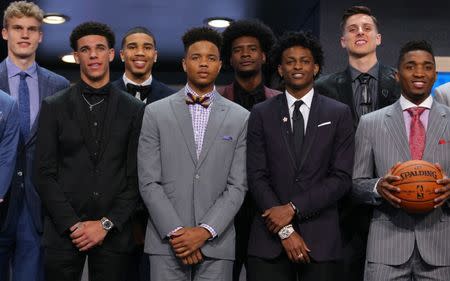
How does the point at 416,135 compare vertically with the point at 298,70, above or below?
below

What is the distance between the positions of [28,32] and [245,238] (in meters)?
2.17

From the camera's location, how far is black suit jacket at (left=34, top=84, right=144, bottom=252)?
4.37m

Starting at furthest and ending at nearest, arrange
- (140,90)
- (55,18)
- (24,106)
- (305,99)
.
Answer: (55,18)
(140,90)
(24,106)
(305,99)

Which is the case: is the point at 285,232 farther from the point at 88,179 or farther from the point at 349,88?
the point at 349,88

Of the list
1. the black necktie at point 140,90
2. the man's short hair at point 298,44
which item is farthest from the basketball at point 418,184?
the black necktie at point 140,90

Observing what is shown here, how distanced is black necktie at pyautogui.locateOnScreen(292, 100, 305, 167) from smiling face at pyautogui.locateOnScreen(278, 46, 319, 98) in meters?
0.10

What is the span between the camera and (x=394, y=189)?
163 inches

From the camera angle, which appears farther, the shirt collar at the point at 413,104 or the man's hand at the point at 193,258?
the shirt collar at the point at 413,104

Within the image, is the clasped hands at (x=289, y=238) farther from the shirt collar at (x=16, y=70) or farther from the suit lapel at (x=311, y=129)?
the shirt collar at (x=16, y=70)

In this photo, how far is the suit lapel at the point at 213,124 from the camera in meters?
4.43

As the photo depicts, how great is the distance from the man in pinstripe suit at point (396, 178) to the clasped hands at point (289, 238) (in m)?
0.46

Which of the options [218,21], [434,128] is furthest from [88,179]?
[218,21]

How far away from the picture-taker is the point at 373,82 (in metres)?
5.22

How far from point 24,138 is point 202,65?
1.34 meters
